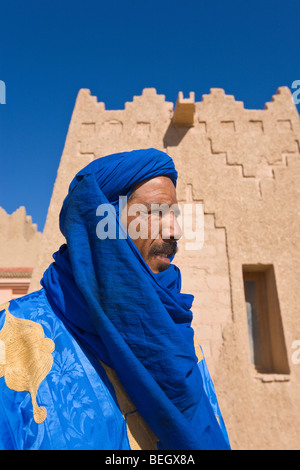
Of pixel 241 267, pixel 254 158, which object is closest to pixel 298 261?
pixel 241 267

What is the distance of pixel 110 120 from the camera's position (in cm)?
411

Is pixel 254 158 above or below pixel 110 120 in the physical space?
below

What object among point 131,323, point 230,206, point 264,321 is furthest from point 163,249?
point 264,321

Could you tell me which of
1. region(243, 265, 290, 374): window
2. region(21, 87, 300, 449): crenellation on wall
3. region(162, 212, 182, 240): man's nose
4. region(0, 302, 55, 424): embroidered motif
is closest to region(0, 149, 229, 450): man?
region(0, 302, 55, 424): embroidered motif

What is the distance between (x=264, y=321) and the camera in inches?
139

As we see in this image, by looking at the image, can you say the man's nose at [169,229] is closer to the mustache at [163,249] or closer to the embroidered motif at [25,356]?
the mustache at [163,249]

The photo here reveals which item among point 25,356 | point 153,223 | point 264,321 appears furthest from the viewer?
point 264,321

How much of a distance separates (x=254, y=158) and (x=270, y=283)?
1510 millimetres

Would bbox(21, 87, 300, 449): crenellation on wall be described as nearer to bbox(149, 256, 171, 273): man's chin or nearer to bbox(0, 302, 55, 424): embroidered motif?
bbox(149, 256, 171, 273): man's chin

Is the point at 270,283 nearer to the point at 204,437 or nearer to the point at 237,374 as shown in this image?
the point at 237,374

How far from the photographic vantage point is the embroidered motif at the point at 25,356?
2.59ft

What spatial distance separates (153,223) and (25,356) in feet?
1.98

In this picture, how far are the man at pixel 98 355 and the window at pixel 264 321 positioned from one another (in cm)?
262

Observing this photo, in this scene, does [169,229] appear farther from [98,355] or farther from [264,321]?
[264,321]
